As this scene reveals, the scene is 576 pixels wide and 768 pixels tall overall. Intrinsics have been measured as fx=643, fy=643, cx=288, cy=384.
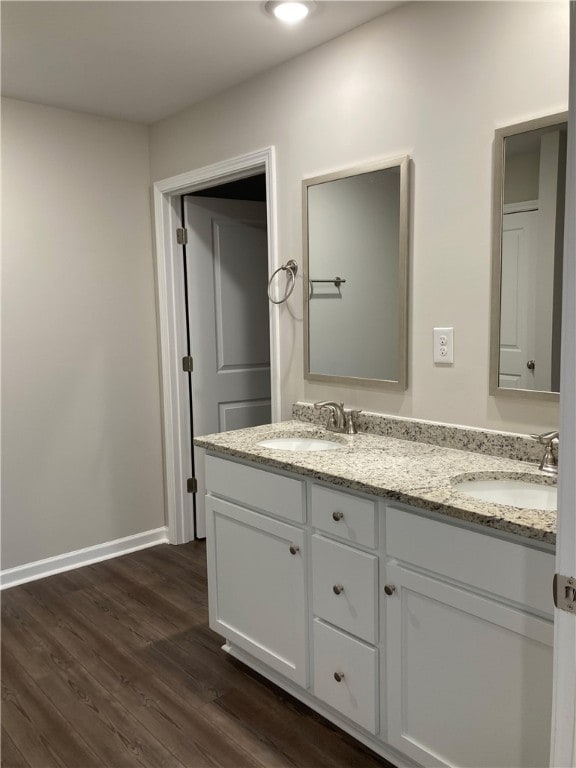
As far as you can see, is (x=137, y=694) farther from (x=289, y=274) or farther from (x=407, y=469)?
(x=289, y=274)

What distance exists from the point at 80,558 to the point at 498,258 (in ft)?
8.66

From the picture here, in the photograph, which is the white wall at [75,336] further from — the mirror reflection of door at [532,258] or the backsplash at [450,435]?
the mirror reflection of door at [532,258]

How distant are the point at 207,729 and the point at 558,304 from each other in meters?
1.73

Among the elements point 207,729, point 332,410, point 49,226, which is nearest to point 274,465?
point 332,410

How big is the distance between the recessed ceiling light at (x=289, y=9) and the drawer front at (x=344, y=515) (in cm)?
159

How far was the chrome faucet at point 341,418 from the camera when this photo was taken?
8.16ft

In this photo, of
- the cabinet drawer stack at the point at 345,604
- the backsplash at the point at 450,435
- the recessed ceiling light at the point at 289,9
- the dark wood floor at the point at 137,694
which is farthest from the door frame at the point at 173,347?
the cabinet drawer stack at the point at 345,604

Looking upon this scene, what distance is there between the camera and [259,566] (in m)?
2.22

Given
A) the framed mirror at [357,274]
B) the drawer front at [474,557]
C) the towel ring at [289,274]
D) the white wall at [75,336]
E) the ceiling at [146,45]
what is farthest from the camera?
the white wall at [75,336]

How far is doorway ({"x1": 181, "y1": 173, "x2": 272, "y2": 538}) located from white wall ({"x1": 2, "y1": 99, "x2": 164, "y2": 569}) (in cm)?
23

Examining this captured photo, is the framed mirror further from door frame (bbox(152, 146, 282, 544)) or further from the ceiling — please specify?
door frame (bbox(152, 146, 282, 544))

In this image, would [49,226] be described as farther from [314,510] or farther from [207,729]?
[207,729]

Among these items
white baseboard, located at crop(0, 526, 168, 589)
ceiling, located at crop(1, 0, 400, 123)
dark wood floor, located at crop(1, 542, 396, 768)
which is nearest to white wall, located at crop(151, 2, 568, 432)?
ceiling, located at crop(1, 0, 400, 123)

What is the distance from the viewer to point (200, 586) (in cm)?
315
